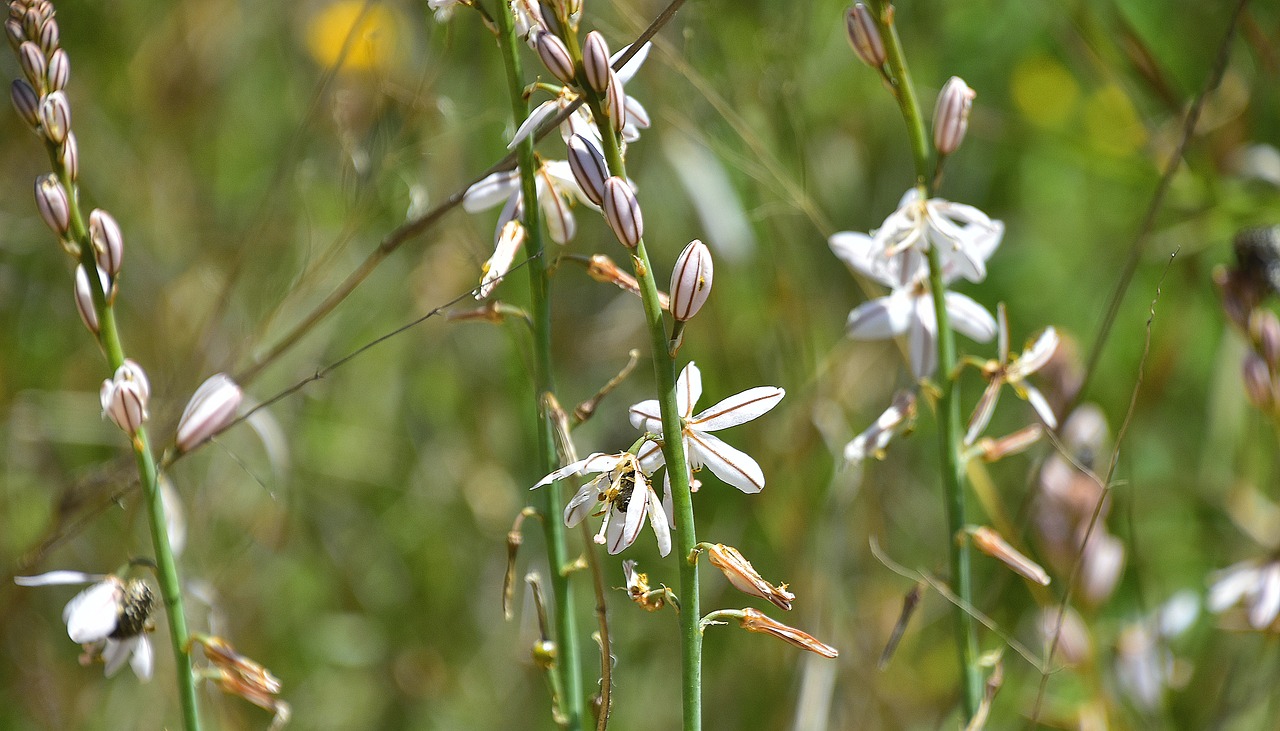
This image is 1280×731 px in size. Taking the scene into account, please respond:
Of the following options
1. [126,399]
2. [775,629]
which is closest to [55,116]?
[126,399]

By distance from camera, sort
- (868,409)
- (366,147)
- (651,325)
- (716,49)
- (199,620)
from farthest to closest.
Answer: (868,409)
(199,620)
(716,49)
(366,147)
(651,325)

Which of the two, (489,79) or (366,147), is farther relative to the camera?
(489,79)

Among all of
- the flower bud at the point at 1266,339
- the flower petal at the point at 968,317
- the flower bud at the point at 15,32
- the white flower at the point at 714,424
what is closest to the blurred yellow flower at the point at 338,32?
the flower bud at the point at 15,32

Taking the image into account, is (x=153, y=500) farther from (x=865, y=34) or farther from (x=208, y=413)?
Answer: (x=865, y=34)

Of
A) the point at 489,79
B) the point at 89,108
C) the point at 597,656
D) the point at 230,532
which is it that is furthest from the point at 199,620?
the point at 89,108

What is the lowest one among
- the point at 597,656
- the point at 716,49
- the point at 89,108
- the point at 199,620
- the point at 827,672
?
the point at 827,672

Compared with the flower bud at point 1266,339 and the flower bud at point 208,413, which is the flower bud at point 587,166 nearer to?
the flower bud at point 208,413

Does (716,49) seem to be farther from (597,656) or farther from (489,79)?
(597,656)
